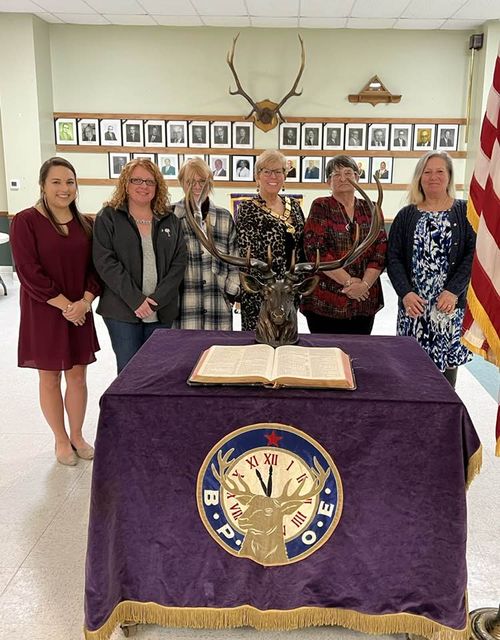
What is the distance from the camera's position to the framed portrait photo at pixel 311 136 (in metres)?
7.46

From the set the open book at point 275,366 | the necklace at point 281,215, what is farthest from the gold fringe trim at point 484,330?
the necklace at point 281,215

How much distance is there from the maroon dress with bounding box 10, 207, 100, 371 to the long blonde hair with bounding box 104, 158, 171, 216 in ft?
0.73

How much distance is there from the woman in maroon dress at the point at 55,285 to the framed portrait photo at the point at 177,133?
4.98 m

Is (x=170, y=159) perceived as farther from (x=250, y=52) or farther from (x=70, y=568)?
(x=70, y=568)

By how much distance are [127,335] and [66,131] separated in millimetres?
5480

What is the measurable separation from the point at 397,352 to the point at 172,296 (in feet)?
3.87

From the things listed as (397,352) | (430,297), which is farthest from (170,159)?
(397,352)

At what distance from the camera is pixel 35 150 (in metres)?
7.25

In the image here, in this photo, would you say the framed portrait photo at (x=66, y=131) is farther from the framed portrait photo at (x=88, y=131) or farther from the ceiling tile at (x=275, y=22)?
the ceiling tile at (x=275, y=22)

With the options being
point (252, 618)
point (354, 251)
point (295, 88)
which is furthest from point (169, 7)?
point (252, 618)

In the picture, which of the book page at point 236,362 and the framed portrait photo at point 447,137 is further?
the framed portrait photo at point 447,137

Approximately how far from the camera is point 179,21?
6922 mm

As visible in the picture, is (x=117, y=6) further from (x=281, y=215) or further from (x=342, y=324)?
(x=342, y=324)

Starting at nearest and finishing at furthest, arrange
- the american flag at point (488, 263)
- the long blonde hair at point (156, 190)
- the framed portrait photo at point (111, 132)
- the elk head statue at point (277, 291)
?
the american flag at point (488, 263)
the elk head statue at point (277, 291)
the long blonde hair at point (156, 190)
the framed portrait photo at point (111, 132)
